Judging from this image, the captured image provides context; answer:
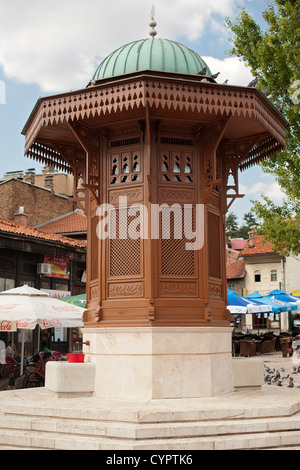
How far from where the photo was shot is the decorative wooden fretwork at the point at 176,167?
8.52m

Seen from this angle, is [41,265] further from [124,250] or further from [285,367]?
[124,250]

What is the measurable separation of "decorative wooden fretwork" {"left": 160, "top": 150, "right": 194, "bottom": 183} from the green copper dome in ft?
4.58

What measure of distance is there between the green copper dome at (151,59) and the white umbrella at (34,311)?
512 cm

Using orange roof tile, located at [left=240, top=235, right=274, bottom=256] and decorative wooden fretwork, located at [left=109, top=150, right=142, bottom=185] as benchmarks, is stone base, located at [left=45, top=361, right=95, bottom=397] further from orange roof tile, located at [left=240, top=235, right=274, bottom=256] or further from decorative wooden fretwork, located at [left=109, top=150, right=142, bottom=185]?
orange roof tile, located at [left=240, top=235, right=274, bottom=256]

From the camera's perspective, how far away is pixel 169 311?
8055 mm

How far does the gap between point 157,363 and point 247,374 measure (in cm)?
186

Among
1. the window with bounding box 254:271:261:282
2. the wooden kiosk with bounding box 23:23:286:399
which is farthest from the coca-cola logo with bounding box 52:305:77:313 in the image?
the window with bounding box 254:271:261:282

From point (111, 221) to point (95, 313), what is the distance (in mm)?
1498

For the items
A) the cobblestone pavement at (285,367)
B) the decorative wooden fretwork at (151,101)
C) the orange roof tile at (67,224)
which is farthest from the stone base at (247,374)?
the orange roof tile at (67,224)

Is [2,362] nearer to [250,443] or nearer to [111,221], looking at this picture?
[111,221]

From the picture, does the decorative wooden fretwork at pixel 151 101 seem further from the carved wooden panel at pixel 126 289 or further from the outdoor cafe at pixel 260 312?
the outdoor cafe at pixel 260 312

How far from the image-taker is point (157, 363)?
769 centimetres

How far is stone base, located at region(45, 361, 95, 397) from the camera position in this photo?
7.82 m

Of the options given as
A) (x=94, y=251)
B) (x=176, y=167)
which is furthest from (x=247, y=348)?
(x=176, y=167)
